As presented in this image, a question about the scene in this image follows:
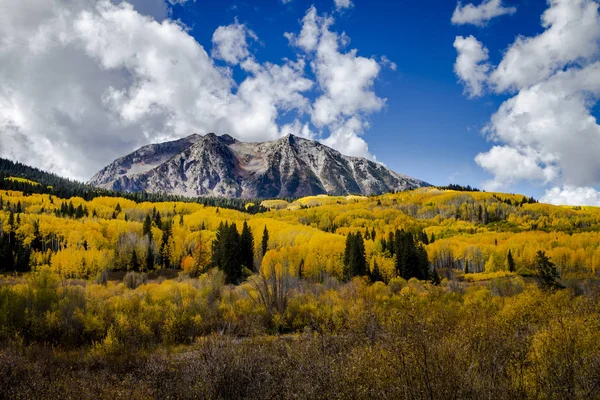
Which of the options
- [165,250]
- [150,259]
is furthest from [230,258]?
[165,250]

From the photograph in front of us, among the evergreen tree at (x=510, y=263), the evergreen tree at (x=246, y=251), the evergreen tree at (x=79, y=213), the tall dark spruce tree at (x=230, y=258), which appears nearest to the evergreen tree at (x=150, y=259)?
the tall dark spruce tree at (x=230, y=258)

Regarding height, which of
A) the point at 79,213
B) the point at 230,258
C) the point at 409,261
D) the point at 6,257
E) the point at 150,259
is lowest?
the point at 150,259

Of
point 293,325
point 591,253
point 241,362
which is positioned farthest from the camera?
point 591,253

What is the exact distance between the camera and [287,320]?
3912 cm

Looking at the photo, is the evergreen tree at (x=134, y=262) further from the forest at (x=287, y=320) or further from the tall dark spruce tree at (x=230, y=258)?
the tall dark spruce tree at (x=230, y=258)

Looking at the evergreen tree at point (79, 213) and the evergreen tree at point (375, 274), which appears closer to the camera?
the evergreen tree at point (375, 274)

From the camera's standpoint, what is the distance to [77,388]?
661 inches

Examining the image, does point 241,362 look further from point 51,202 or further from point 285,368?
point 51,202

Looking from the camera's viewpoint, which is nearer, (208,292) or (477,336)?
(477,336)

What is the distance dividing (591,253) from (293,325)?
350 feet

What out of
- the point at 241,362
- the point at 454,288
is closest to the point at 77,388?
the point at 241,362

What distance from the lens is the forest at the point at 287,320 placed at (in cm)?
965

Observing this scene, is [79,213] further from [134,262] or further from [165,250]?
[134,262]

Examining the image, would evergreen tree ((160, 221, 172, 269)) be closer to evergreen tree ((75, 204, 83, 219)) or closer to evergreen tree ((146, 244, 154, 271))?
evergreen tree ((146, 244, 154, 271))
